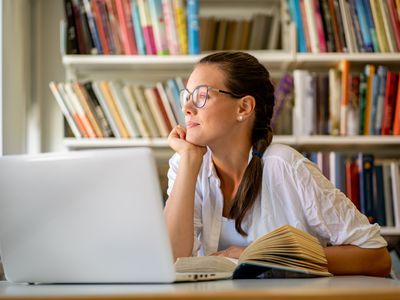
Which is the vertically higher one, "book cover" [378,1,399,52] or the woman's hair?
"book cover" [378,1,399,52]

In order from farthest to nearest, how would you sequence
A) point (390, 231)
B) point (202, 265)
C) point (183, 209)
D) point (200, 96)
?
point (390, 231)
point (200, 96)
point (183, 209)
point (202, 265)

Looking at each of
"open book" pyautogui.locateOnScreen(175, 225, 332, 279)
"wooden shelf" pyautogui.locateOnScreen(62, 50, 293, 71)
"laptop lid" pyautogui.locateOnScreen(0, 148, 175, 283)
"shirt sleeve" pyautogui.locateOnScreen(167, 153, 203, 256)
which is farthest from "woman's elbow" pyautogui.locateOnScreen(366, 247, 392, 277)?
"wooden shelf" pyautogui.locateOnScreen(62, 50, 293, 71)

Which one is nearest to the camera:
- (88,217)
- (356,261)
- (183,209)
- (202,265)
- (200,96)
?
(88,217)

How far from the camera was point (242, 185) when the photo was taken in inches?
69.6

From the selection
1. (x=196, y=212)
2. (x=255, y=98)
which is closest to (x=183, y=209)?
(x=196, y=212)

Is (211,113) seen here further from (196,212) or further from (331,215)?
(331,215)

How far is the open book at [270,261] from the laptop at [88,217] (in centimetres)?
4

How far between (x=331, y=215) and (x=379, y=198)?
1.39 metres

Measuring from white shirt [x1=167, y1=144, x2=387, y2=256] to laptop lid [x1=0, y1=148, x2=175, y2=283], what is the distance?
25.0 inches

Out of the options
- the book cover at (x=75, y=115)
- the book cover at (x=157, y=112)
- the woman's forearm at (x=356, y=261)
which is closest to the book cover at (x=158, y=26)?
the book cover at (x=157, y=112)

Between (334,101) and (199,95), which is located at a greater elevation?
(199,95)

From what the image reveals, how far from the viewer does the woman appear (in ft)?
5.35

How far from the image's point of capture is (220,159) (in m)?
1.89

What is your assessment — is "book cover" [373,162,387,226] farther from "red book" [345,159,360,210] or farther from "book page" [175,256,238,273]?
"book page" [175,256,238,273]
